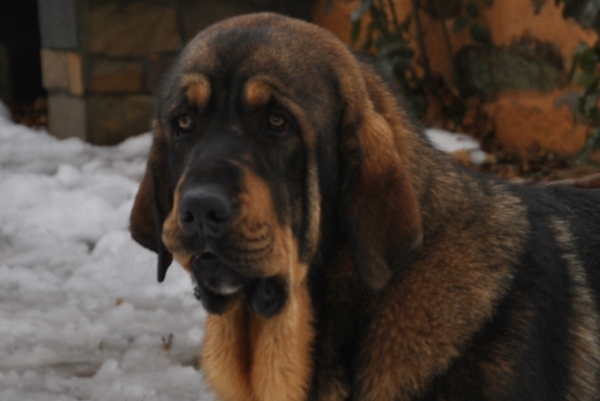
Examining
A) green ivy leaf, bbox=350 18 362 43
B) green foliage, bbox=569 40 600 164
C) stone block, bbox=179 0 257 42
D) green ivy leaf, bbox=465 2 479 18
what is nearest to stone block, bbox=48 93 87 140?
stone block, bbox=179 0 257 42

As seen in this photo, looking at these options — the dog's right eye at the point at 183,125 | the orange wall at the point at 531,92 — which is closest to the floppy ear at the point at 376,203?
the dog's right eye at the point at 183,125

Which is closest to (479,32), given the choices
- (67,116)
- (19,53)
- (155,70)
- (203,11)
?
(203,11)

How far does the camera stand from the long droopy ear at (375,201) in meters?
2.62

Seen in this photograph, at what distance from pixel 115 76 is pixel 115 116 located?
0.37 metres

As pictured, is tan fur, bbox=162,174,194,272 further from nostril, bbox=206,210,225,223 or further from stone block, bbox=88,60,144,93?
stone block, bbox=88,60,144,93

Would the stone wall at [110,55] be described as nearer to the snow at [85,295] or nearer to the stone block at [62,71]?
the stone block at [62,71]

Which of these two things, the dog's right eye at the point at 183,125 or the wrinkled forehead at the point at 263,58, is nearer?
the wrinkled forehead at the point at 263,58

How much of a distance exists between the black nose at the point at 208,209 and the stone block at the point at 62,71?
17.1 ft

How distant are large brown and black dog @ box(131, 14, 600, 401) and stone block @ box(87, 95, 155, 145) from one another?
4.75m

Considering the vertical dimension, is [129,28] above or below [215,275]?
below

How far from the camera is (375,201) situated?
2662 millimetres

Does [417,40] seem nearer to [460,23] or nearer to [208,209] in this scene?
[460,23]

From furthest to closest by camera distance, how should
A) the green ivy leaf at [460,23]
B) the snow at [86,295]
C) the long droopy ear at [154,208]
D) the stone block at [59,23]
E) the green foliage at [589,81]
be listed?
the stone block at [59,23]
the green ivy leaf at [460,23]
the green foliage at [589,81]
the snow at [86,295]
the long droopy ear at [154,208]

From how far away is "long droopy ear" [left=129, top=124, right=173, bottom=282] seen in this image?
3059mm
